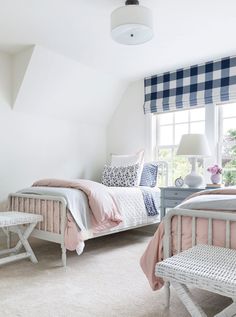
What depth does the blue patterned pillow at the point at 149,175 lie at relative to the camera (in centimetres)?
402

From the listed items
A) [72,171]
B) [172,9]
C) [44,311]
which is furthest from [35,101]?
[44,311]

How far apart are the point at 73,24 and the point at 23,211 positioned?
1.92 meters

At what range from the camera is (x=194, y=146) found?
3484 mm

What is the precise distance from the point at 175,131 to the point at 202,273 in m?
3.08

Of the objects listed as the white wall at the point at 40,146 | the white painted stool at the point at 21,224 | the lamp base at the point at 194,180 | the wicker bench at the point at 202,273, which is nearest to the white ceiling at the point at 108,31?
the white wall at the point at 40,146

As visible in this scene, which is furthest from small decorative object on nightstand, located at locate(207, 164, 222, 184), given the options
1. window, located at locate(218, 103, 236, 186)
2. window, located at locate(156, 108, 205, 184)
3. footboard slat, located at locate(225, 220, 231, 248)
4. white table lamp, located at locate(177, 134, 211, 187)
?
footboard slat, located at locate(225, 220, 231, 248)

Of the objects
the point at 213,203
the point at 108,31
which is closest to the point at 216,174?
the point at 213,203

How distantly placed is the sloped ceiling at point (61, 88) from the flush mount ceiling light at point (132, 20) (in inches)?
53.0

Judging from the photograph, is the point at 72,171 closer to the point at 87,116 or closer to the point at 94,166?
the point at 94,166

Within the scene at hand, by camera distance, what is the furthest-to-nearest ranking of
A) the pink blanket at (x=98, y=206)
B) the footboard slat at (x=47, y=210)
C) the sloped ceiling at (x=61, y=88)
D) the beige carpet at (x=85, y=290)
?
1. the sloped ceiling at (x=61, y=88)
2. the pink blanket at (x=98, y=206)
3. the footboard slat at (x=47, y=210)
4. the beige carpet at (x=85, y=290)

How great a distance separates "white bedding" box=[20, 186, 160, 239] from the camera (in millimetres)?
2809

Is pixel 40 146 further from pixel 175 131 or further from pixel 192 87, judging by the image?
pixel 192 87

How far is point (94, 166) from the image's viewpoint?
191 inches

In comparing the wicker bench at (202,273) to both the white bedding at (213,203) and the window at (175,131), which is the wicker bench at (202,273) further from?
the window at (175,131)
